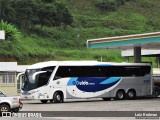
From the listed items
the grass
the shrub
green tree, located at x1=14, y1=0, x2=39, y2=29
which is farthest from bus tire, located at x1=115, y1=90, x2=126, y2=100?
green tree, located at x1=14, y1=0, x2=39, y2=29

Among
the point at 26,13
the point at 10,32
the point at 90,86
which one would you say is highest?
the point at 26,13

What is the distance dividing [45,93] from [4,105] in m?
11.6

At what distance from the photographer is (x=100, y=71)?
38.6 metres

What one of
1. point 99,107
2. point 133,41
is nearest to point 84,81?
point 133,41

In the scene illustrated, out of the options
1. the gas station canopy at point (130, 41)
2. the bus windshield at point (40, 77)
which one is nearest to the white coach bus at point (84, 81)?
the bus windshield at point (40, 77)

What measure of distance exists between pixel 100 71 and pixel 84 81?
4.93 ft

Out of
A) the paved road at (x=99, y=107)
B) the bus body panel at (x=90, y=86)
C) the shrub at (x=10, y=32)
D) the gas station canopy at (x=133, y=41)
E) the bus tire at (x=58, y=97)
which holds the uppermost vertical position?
the shrub at (x=10, y=32)

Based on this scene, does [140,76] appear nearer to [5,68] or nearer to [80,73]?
[80,73]

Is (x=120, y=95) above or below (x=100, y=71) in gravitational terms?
below

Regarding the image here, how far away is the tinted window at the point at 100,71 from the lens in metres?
37.2

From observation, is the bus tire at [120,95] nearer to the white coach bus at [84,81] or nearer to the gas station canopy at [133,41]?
the white coach bus at [84,81]

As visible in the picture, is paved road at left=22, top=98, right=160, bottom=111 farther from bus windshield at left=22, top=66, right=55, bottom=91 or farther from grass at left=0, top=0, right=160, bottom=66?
grass at left=0, top=0, right=160, bottom=66

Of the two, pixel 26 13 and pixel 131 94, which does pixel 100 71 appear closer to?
pixel 131 94

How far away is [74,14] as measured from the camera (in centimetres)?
8569
